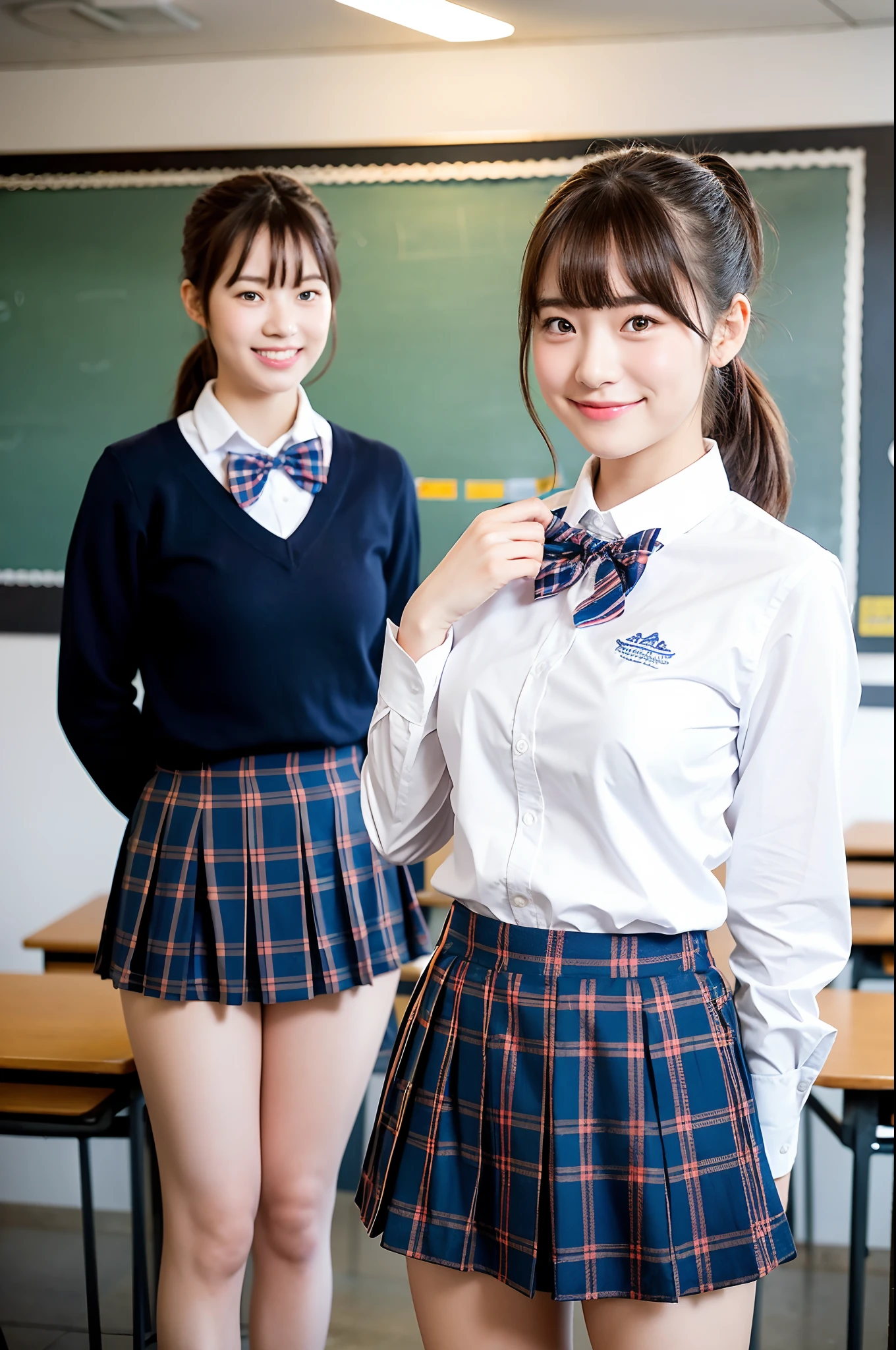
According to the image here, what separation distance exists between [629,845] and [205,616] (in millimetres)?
667

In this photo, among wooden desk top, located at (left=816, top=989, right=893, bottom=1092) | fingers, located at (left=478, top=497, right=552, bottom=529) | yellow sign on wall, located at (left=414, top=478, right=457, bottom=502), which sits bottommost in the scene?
wooden desk top, located at (left=816, top=989, right=893, bottom=1092)

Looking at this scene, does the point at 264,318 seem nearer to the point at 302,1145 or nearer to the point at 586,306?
the point at 586,306

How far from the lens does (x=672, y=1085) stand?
110cm

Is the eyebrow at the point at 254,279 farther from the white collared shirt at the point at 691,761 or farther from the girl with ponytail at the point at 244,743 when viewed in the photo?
the white collared shirt at the point at 691,761

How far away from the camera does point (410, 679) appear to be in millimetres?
1192

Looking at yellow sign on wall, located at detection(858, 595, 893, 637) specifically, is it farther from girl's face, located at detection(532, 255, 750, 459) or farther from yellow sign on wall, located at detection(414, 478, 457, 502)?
girl's face, located at detection(532, 255, 750, 459)

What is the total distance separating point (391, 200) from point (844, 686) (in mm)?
1195

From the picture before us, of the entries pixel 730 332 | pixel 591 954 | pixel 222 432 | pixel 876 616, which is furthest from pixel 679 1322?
pixel 876 616

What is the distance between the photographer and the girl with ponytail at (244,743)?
4.96ft

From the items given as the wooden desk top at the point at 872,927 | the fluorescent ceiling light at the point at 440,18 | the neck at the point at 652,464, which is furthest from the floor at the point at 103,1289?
the fluorescent ceiling light at the point at 440,18

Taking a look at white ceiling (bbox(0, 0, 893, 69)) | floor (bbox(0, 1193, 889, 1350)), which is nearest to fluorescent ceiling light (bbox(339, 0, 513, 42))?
white ceiling (bbox(0, 0, 893, 69))

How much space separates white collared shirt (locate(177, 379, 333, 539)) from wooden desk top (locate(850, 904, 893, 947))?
1705mm

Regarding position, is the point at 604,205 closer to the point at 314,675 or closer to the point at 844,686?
the point at 844,686

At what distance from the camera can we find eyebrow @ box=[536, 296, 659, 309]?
1075 millimetres
